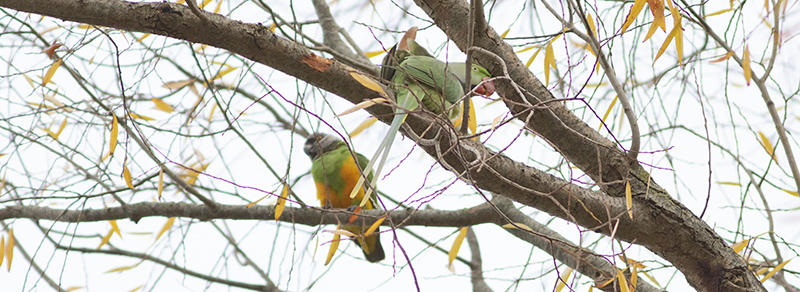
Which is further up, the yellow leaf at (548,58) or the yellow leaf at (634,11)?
the yellow leaf at (548,58)

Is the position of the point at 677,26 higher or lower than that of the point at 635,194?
higher

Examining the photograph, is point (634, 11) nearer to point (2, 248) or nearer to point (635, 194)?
point (635, 194)

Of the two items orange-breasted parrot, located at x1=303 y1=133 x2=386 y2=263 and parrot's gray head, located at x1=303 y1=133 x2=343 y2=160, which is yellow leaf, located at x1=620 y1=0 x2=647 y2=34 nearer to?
orange-breasted parrot, located at x1=303 y1=133 x2=386 y2=263

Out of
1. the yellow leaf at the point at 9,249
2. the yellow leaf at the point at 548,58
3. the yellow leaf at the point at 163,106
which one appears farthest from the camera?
the yellow leaf at the point at 163,106

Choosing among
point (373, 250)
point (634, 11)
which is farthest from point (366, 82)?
point (373, 250)

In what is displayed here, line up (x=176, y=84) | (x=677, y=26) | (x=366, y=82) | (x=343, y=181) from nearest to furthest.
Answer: (x=366, y=82), (x=677, y=26), (x=176, y=84), (x=343, y=181)

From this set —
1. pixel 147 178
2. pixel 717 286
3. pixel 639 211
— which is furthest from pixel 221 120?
pixel 717 286

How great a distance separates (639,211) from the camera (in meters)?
1.54

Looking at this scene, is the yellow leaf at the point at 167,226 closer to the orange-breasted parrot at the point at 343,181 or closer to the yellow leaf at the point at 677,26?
the orange-breasted parrot at the point at 343,181

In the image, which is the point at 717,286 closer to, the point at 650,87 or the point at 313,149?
the point at 650,87

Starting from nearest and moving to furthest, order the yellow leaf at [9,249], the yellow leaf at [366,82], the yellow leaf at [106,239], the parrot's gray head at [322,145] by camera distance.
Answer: the yellow leaf at [366,82] < the yellow leaf at [9,249] < the yellow leaf at [106,239] < the parrot's gray head at [322,145]

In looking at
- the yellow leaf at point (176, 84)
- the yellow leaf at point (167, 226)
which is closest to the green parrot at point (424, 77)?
the yellow leaf at point (176, 84)

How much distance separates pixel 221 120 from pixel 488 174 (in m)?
1.47

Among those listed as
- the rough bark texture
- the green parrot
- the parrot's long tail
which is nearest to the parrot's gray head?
the parrot's long tail
